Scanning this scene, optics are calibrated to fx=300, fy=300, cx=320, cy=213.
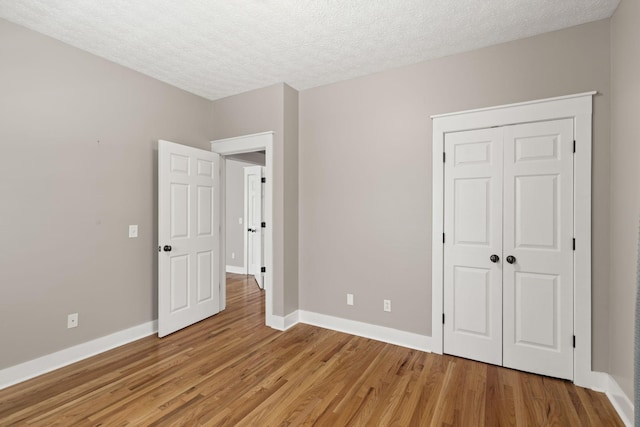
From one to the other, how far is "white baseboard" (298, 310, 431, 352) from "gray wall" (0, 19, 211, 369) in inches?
71.8

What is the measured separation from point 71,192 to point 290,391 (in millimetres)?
2581

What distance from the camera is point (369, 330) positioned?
10.7ft

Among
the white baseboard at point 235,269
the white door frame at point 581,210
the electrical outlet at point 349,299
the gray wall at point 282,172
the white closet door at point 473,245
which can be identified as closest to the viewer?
the white door frame at point 581,210

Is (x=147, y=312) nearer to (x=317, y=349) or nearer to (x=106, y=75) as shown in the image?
(x=317, y=349)

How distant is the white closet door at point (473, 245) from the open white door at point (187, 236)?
2761 mm

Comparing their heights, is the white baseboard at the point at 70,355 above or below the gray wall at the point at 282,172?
below

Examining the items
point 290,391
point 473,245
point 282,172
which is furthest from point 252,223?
point 473,245

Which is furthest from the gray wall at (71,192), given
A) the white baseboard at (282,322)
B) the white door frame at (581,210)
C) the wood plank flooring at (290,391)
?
the white door frame at (581,210)

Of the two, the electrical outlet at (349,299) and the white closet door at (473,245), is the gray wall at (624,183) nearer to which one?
the white closet door at (473,245)

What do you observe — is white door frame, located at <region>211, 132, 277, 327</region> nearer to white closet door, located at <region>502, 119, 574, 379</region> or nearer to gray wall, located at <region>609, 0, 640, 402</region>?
white closet door, located at <region>502, 119, 574, 379</region>

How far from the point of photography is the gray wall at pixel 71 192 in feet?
7.79

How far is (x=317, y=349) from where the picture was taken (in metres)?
2.98

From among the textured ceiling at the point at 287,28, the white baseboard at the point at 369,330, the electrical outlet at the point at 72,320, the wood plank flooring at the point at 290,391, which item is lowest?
the wood plank flooring at the point at 290,391

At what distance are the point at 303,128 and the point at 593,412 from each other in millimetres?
3570
